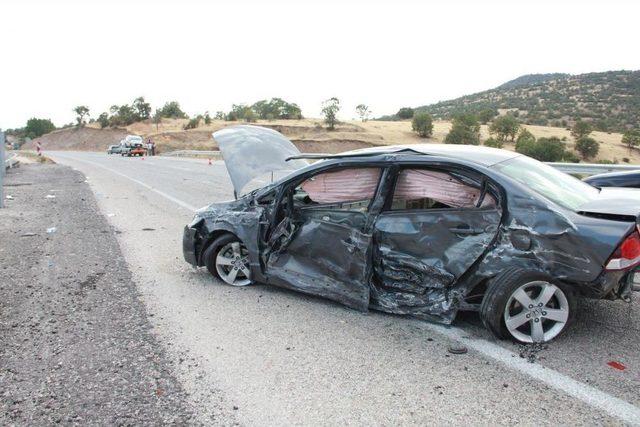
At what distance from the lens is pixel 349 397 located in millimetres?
3277

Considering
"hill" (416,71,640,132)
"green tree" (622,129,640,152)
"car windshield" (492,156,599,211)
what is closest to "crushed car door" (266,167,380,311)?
"car windshield" (492,156,599,211)

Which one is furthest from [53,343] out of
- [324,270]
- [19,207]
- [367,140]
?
[367,140]

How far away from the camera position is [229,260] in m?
5.65

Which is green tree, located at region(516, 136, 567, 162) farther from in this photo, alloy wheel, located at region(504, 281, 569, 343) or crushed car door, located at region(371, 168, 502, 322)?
alloy wheel, located at region(504, 281, 569, 343)

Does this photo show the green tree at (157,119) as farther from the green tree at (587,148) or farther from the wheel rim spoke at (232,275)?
the wheel rim spoke at (232,275)

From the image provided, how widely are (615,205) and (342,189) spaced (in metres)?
2.23

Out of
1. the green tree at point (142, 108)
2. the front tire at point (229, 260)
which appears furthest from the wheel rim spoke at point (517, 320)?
the green tree at point (142, 108)

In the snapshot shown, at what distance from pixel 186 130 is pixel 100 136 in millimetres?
19980

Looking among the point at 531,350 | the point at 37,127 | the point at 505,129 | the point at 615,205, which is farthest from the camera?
the point at 37,127

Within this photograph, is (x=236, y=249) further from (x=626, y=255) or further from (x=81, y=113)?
(x=81, y=113)

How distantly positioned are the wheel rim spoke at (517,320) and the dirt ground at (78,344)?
2.34 meters

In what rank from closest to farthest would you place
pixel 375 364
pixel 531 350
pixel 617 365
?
pixel 617 365 < pixel 375 364 < pixel 531 350

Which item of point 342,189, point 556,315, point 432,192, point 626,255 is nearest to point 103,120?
point 342,189

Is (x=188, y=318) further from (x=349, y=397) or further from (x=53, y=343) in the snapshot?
(x=349, y=397)
